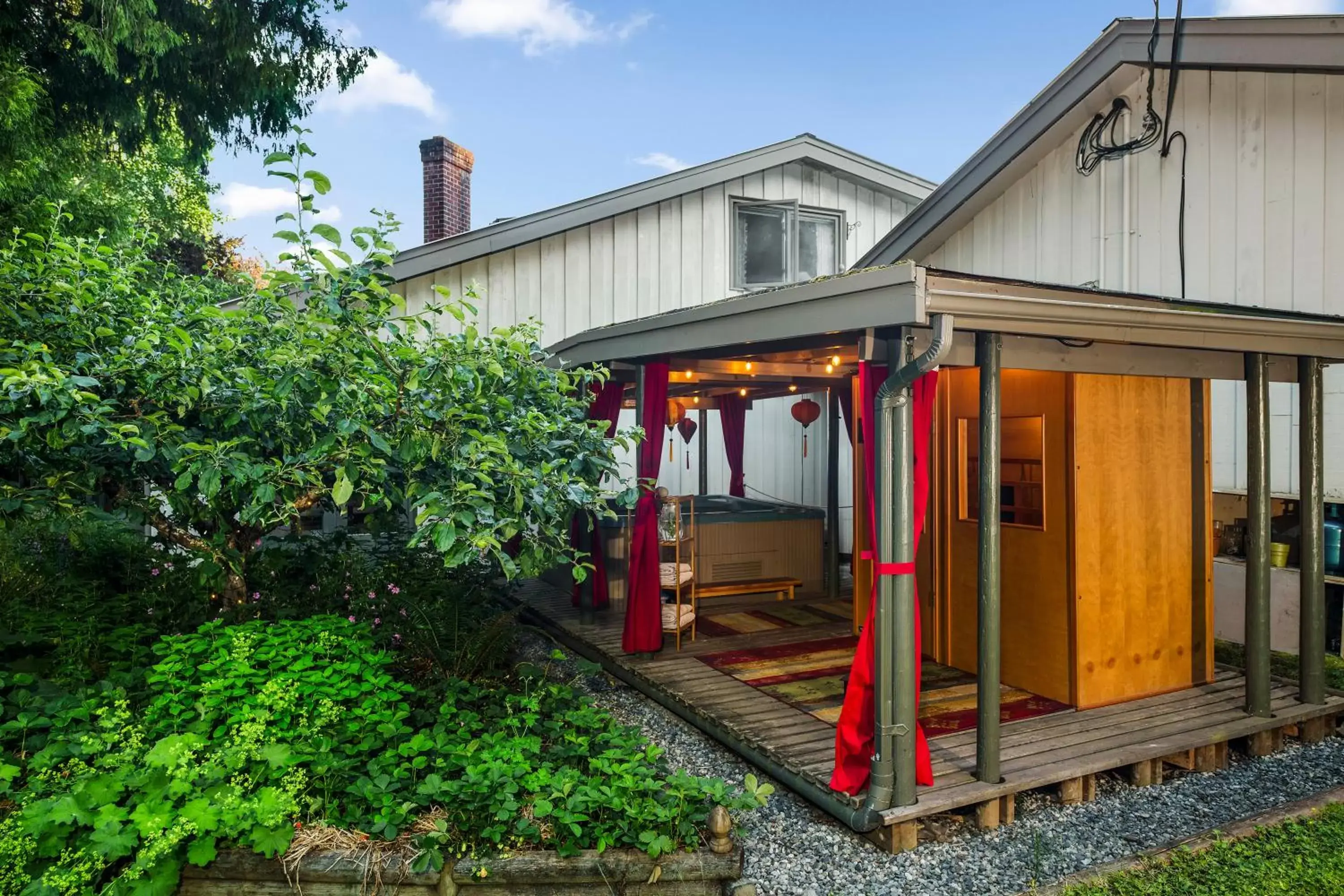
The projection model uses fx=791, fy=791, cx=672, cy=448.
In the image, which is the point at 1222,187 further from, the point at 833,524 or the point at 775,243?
the point at 775,243

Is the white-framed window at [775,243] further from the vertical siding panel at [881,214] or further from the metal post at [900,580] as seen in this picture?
the metal post at [900,580]

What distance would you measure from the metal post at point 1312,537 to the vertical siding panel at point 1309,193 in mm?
1089

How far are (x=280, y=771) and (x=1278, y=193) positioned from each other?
755 cm

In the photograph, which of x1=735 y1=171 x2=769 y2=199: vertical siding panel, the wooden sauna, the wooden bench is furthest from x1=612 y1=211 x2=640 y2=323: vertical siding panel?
the wooden sauna

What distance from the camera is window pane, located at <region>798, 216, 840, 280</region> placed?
11320mm

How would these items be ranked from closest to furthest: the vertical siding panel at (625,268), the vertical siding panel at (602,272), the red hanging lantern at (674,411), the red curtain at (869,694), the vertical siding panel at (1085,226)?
1. the red curtain at (869,694)
2. the vertical siding panel at (1085,226)
3. the red hanging lantern at (674,411)
4. the vertical siding panel at (602,272)
5. the vertical siding panel at (625,268)

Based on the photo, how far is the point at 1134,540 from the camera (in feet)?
17.1

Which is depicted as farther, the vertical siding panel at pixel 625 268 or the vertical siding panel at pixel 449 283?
the vertical siding panel at pixel 625 268

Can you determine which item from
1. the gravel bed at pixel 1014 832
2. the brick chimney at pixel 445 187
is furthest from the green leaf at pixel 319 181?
the brick chimney at pixel 445 187

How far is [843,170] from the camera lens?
11.3 metres

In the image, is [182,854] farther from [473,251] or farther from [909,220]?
[909,220]

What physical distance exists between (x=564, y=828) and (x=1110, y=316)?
3.48 meters

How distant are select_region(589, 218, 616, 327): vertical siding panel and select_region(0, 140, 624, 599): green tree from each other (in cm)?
548

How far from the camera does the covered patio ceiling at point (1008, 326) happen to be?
352 centimetres
